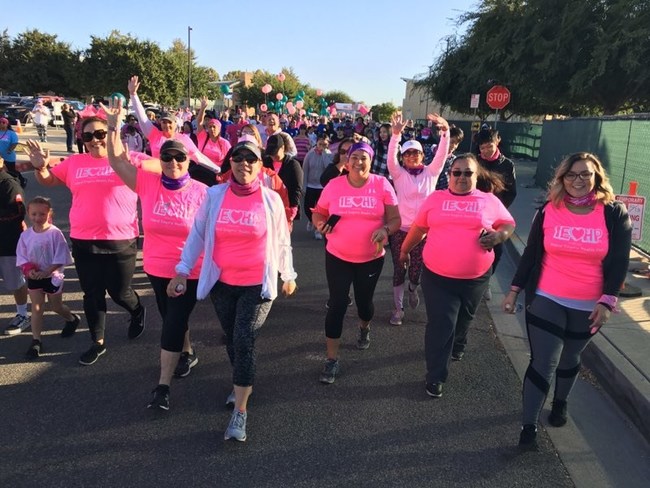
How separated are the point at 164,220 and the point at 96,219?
818 mm

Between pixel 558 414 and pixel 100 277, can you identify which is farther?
pixel 100 277

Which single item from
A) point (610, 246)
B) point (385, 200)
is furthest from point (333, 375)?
point (610, 246)

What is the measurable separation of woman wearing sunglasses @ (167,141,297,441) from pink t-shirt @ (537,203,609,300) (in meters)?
1.80

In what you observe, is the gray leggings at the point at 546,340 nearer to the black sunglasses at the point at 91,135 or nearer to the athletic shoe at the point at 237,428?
the athletic shoe at the point at 237,428

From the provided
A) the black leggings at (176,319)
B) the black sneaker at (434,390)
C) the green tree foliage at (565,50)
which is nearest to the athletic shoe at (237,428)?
the black leggings at (176,319)

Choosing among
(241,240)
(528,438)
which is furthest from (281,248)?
(528,438)

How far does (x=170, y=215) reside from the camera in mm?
3666

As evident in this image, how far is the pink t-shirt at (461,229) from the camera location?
12.5 feet

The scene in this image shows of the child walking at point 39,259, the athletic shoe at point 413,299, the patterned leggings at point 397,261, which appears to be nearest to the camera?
the child walking at point 39,259

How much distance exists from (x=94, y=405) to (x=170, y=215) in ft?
4.75

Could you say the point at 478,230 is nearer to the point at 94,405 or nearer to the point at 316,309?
the point at 316,309

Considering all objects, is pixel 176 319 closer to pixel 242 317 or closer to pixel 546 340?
pixel 242 317

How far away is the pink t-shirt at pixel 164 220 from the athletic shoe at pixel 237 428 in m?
1.00

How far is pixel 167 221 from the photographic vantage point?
3662 mm
